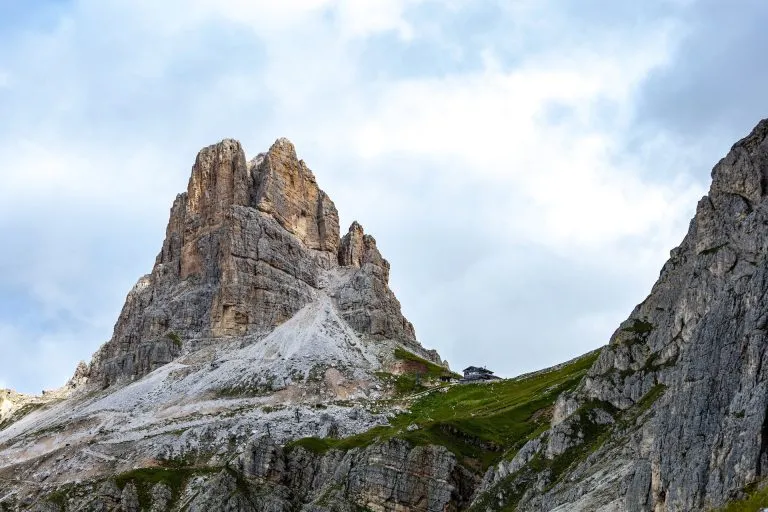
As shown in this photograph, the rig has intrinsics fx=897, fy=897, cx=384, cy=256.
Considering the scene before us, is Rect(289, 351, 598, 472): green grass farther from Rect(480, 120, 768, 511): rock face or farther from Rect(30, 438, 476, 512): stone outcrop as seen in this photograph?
Rect(480, 120, 768, 511): rock face

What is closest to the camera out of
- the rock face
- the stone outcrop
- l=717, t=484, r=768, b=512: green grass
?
l=717, t=484, r=768, b=512: green grass

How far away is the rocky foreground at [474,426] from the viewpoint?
5425cm

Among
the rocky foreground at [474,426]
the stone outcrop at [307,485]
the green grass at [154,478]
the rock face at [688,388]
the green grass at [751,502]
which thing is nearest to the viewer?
the green grass at [751,502]

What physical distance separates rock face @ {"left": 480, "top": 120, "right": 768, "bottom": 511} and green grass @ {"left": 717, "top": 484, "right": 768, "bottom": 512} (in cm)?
108

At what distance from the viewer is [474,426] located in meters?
121

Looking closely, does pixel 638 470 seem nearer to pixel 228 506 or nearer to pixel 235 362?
pixel 228 506

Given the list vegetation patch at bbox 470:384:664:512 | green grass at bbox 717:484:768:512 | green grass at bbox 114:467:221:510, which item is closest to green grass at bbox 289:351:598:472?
vegetation patch at bbox 470:384:664:512

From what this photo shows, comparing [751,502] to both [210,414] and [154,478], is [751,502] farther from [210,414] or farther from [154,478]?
[210,414]

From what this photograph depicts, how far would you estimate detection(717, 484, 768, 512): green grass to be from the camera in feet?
135

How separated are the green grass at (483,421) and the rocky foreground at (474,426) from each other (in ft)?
1.41

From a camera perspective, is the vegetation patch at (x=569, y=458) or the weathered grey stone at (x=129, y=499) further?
the weathered grey stone at (x=129, y=499)

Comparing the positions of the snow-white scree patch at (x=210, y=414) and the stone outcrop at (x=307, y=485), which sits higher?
the snow-white scree patch at (x=210, y=414)

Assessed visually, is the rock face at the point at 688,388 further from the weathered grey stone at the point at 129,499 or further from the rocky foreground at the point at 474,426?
the weathered grey stone at the point at 129,499

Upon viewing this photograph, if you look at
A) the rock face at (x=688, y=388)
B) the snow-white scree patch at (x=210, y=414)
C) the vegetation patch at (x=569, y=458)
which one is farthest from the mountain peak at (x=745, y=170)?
the snow-white scree patch at (x=210, y=414)
